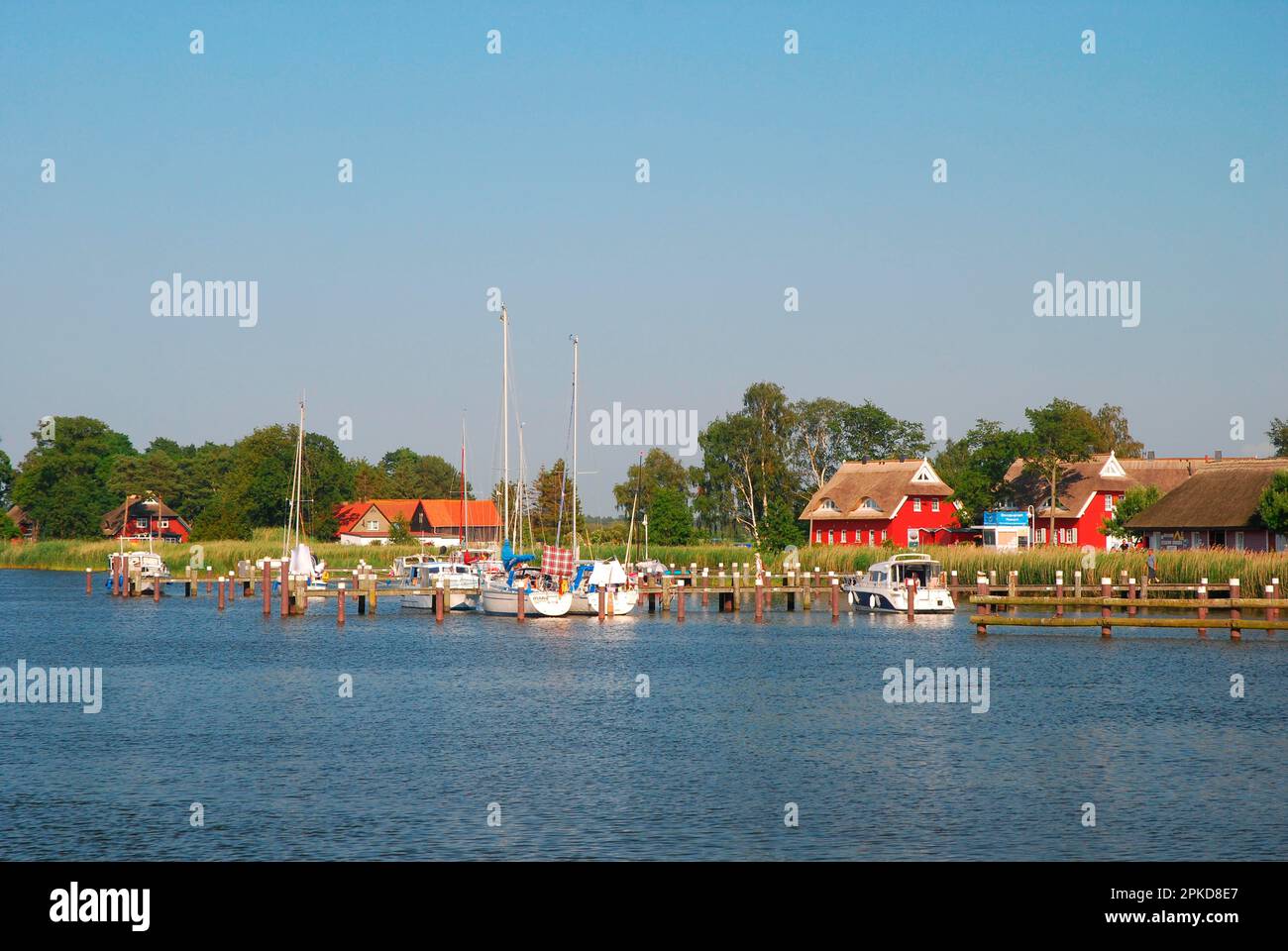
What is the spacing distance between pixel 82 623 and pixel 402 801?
46.1 m

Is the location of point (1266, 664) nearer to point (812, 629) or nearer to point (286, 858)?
point (812, 629)

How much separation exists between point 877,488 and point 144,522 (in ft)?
342

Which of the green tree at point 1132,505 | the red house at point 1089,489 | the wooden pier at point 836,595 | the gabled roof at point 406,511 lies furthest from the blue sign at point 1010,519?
the gabled roof at point 406,511

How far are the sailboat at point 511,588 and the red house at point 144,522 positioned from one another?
116219 mm

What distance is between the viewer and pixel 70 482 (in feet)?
592

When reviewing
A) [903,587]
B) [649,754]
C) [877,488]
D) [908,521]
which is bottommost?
[649,754]

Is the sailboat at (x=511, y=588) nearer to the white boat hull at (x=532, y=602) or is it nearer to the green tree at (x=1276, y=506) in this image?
the white boat hull at (x=532, y=602)

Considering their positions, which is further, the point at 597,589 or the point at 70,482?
Answer: the point at 70,482

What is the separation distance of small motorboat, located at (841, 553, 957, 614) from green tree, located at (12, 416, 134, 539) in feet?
434

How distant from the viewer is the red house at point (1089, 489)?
99.9 m

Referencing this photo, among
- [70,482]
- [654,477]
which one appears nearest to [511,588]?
[654,477]

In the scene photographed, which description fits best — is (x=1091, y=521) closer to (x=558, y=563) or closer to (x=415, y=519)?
(x=558, y=563)

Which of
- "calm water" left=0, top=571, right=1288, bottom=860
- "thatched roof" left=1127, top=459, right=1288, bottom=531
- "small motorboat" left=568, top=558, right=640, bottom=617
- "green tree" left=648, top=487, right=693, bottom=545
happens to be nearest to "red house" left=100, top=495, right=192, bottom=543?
"green tree" left=648, top=487, right=693, bottom=545

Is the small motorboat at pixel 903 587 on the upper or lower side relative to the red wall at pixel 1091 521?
lower
